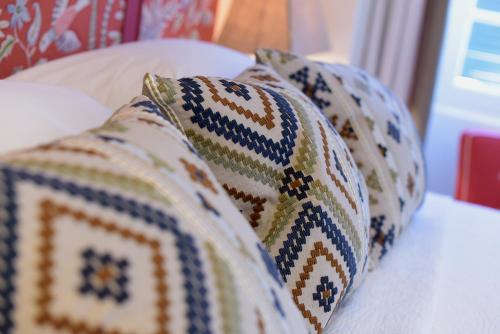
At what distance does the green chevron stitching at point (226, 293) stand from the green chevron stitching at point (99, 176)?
7 cm

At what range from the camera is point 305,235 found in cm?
107

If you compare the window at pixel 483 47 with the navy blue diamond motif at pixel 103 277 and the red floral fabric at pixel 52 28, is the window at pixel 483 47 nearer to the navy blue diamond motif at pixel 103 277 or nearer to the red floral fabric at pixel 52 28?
the red floral fabric at pixel 52 28

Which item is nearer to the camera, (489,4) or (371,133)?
(371,133)

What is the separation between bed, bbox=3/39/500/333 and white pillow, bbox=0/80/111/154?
4 cm

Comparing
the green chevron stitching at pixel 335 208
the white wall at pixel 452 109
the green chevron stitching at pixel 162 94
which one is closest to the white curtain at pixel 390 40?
the white wall at pixel 452 109

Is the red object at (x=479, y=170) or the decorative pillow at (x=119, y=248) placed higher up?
the decorative pillow at (x=119, y=248)

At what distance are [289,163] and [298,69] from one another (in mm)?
488

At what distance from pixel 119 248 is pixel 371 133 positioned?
3.06ft

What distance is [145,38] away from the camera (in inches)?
78.2

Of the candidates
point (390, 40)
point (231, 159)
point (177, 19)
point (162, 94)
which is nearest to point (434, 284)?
point (231, 159)

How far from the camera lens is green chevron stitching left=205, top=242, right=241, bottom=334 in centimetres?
69

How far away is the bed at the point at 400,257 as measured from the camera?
1.24m

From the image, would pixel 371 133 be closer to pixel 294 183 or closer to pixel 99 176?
pixel 294 183

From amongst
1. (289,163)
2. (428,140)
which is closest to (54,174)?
(289,163)
